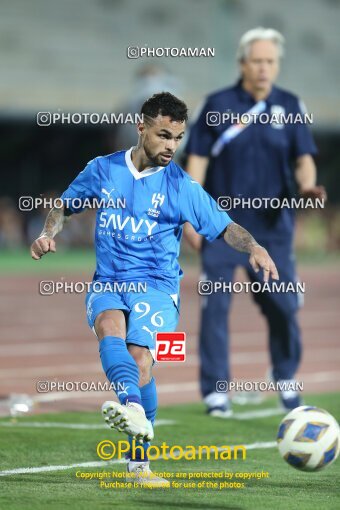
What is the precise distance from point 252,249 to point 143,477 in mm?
1364

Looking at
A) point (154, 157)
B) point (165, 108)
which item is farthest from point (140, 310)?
point (165, 108)

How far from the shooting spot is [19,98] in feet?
118

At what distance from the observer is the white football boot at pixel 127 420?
5926mm

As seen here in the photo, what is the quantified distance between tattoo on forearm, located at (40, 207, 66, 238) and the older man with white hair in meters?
2.92

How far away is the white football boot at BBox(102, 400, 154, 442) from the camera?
593 centimetres

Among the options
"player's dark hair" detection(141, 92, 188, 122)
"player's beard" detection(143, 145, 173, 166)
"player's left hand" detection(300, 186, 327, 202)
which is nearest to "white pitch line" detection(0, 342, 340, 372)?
"player's left hand" detection(300, 186, 327, 202)

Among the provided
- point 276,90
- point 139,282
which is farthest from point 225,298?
point 139,282

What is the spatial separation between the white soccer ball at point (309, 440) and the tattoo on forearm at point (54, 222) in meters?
1.69

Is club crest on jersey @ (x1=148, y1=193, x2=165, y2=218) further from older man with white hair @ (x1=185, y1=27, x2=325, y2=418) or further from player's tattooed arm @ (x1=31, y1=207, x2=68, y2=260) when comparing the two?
older man with white hair @ (x1=185, y1=27, x2=325, y2=418)

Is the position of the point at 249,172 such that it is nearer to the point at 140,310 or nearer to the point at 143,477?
the point at 140,310

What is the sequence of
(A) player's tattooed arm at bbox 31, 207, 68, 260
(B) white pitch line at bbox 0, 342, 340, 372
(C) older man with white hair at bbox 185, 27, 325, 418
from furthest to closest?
(B) white pitch line at bbox 0, 342, 340, 372
(C) older man with white hair at bbox 185, 27, 325, 418
(A) player's tattooed arm at bbox 31, 207, 68, 260

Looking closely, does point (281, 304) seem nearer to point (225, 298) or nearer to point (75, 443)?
point (225, 298)

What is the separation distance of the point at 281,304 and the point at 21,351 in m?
5.28

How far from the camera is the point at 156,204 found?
688cm
